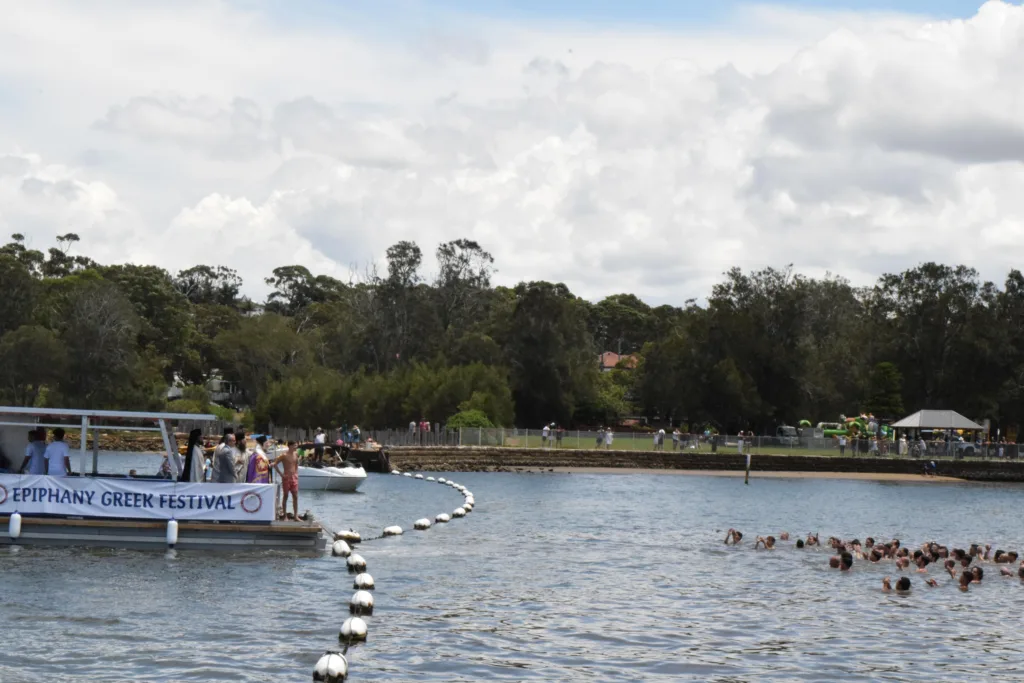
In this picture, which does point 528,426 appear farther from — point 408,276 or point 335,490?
point 335,490

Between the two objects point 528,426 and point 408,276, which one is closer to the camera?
Result: point 528,426

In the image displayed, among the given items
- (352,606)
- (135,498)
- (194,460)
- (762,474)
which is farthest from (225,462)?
(762,474)

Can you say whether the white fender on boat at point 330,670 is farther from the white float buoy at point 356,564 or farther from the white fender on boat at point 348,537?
the white fender on boat at point 348,537

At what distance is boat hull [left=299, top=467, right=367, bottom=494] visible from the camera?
60469 millimetres

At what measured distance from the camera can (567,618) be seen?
88.5 ft

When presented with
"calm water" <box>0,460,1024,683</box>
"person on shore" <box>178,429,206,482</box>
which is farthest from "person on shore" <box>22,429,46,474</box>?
"person on shore" <box>178,429,206,482</box>

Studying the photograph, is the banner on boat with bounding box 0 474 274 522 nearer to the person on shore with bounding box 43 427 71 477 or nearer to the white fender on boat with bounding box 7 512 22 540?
the white fender on boat with bounding box 7 512 22 540

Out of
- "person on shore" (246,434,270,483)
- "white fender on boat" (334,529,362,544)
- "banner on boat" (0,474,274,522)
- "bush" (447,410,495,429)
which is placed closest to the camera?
"banner on boat" (0,474,274,522)

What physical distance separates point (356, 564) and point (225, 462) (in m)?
3.77

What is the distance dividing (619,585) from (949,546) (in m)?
20.3

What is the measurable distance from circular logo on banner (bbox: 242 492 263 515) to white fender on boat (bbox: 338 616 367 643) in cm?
805

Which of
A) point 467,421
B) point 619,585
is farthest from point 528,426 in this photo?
point 619,585

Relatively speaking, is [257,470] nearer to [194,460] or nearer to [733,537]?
[194,460]

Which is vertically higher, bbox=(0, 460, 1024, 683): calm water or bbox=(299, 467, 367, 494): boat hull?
bbox=(299, 467, 367, 494): boat hull
